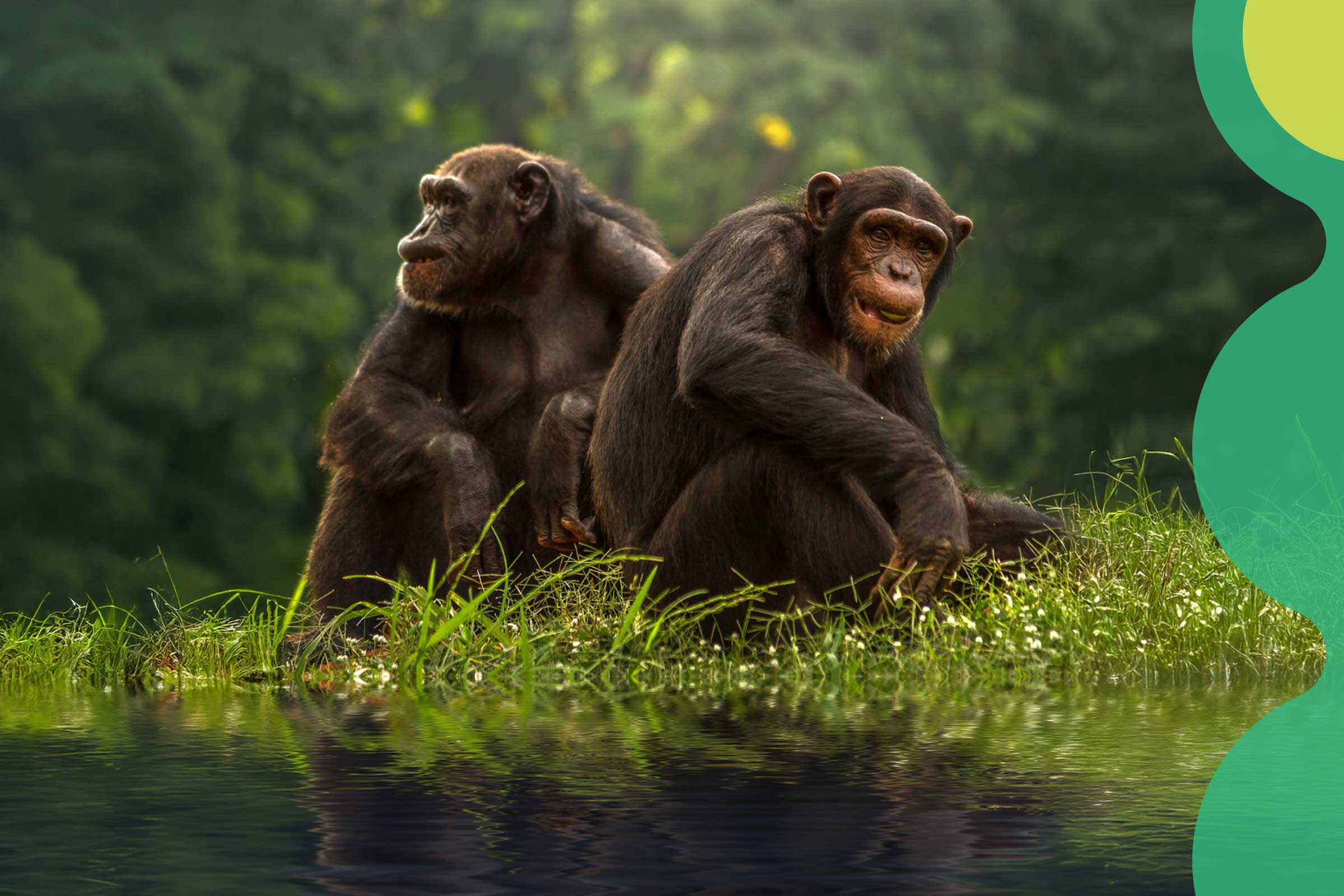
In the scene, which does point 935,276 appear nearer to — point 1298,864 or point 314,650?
point 314,650

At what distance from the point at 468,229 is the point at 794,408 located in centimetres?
188

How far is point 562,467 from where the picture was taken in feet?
18.0

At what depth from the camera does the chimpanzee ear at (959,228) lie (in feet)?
16.6

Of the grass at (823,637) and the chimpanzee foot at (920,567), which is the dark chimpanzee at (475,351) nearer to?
the grass at (823,637)

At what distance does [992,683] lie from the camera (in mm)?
4242

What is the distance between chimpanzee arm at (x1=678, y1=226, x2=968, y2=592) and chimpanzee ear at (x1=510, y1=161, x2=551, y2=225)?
4.49 feet

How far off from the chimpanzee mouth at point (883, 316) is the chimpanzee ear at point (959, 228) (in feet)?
1.36

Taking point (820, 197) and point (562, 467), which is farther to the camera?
point (562, 467)

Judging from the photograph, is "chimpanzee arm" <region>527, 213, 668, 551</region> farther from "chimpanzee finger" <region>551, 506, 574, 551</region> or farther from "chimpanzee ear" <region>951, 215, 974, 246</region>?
"chimpanzee ear" <region>951, 215, 974, 246</region>

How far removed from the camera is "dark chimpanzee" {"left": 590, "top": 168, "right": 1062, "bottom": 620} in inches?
175

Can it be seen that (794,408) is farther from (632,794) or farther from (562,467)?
(632,794)

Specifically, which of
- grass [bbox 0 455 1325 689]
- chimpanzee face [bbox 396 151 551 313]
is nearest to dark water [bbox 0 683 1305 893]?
grass [bbox 0 455 1325 689]

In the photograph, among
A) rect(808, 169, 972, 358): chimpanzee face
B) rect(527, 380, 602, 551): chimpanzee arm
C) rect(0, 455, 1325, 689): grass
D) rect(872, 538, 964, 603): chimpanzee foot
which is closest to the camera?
rect(872, 538, 964, 603): chimpanzee foot

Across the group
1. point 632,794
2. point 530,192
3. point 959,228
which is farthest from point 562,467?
point 632,794
